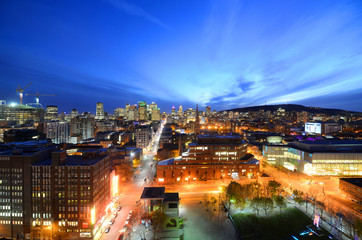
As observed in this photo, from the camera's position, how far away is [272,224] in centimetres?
3169

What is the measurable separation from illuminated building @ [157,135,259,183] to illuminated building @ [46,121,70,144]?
77408 mm

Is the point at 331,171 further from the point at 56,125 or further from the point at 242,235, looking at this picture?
the point at 56,125

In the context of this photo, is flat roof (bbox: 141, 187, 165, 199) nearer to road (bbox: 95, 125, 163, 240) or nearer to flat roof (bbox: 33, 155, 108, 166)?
road (bbox: 95, 125, 163, 240)

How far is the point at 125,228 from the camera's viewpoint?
30.7m

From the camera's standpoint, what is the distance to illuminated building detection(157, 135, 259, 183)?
5228 centimetres

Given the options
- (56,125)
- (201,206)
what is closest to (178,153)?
(201,206)

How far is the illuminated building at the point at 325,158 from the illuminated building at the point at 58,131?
364 feet

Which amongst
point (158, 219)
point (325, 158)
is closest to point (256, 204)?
point (158, 219)

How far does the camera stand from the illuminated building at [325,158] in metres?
56.5

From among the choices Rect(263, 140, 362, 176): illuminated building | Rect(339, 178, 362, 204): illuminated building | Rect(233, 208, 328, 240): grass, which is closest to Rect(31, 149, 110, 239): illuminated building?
Rect(233, 208, 328, 240): grass

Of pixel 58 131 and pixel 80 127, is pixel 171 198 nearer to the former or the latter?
pixel 58 131

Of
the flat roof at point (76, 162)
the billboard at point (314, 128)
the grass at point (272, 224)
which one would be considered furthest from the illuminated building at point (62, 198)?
the billboard at point (314, 128)

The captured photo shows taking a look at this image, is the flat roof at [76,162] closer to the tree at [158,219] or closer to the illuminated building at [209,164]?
the tree at [158,219]

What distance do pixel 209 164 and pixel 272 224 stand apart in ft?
80.5
